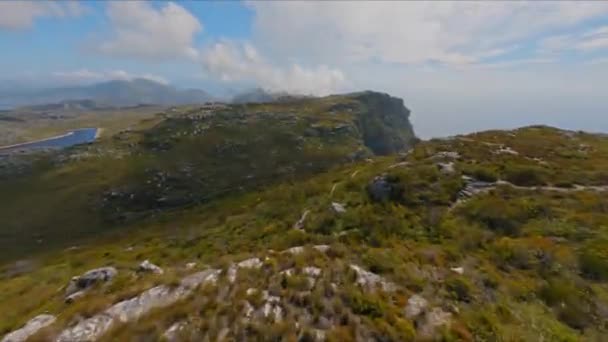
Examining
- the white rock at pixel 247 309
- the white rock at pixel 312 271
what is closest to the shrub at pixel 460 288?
the white rock at pixel 312 271

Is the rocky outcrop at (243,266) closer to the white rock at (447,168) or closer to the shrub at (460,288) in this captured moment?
the shrub at (460,288)

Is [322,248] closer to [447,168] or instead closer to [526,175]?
[447,168]

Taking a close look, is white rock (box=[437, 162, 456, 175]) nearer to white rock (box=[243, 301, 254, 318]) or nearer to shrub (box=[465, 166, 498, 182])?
shrub (box=[465, 166, 498, 182])

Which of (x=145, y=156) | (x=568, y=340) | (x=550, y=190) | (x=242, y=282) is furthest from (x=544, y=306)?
(x=145, y=156)

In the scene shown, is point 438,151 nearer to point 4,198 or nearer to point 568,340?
point 568,340

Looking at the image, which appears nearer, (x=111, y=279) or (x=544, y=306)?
(x=544, y=306)

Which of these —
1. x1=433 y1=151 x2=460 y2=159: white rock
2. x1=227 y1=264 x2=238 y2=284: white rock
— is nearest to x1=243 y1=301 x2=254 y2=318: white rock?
x1=227 y1=264 x2=238 y2=284: white rock
